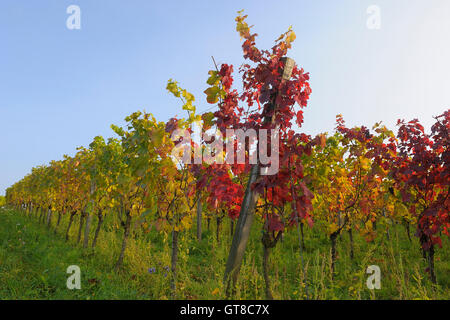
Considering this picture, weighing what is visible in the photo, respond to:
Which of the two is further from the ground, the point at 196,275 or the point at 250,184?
the point at 250,184

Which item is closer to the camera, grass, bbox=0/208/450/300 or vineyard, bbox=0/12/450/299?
vineyard, bbox=0/12/450/299

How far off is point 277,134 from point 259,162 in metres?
0.40

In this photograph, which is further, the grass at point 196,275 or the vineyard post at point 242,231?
the grass at point 196,275

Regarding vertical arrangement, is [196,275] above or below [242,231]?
below

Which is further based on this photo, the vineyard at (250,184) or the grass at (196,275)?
the grass at (196,275)

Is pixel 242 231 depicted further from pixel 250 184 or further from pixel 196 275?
pixel 196 275

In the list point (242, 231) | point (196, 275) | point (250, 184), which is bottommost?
point (196, 275)

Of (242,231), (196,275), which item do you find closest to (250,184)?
(242,231)

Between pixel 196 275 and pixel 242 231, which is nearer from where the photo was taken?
pixel 242 231

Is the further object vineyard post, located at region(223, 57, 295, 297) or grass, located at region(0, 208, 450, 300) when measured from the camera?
grass, located at region(0, 208, 450, 300)

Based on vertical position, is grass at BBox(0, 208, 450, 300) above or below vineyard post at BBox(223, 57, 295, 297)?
below

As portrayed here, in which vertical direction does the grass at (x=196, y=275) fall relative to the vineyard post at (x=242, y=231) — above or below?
below
